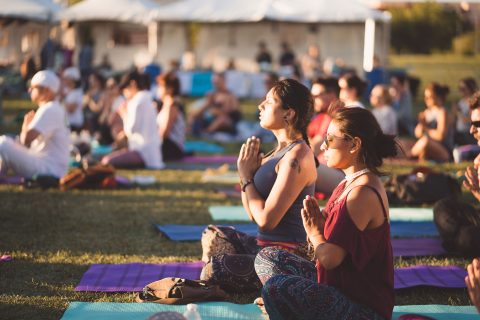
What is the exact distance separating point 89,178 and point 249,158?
166 inches

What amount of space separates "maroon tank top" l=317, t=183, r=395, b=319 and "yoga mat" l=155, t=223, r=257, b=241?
2.76 metres

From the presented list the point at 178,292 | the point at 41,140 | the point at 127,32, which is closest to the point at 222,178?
the point at 41,140

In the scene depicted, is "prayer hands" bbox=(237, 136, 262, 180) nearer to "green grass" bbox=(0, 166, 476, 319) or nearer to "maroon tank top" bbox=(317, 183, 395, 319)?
→ "green grass" bbox=(0, 166, 476, 319)

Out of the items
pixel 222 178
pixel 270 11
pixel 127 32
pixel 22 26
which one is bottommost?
pixel 222 178

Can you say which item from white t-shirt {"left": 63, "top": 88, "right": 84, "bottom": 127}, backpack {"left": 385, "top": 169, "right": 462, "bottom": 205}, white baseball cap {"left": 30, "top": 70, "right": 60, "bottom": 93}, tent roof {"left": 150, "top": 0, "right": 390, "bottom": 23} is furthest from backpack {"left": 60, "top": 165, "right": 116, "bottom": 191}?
tent roof {"left": 150, "top": 0, "right": 390, "bottom": 23}

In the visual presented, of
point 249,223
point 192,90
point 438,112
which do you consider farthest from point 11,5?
point 249,223

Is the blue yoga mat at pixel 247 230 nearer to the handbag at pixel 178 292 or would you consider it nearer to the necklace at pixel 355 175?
the handbag at pixel 178 292

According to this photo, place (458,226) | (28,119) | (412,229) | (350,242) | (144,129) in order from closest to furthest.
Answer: (350,242), (458,226), (412,229), (28,119), (144,129)

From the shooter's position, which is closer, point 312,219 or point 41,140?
point 312,219

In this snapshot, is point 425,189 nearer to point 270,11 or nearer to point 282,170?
point 282,170

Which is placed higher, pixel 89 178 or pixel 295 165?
pixel 295 165

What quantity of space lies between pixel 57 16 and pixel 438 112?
12.4m

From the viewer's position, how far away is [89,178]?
8.20 meters

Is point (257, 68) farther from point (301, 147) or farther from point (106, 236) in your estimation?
point (301, 147)
